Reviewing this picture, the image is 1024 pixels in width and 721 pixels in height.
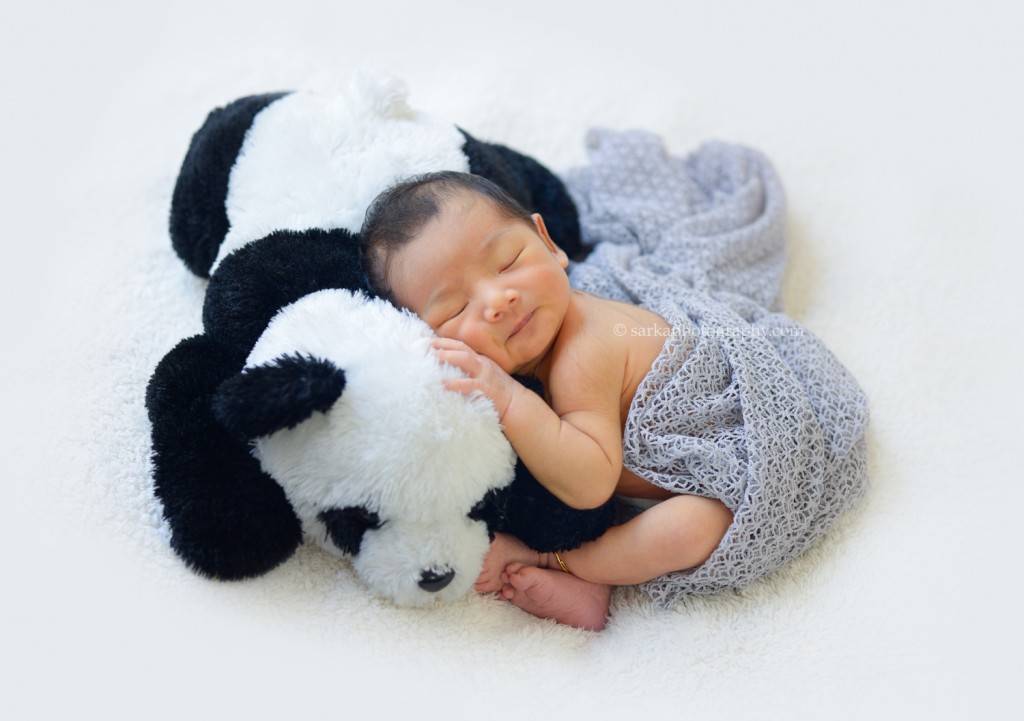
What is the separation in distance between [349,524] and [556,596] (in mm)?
347

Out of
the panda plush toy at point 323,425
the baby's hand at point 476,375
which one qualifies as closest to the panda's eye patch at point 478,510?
the panda plush toy at point 323,425

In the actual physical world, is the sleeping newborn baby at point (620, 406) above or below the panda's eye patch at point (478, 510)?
above

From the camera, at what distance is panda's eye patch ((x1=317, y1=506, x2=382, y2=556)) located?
1.12 metres

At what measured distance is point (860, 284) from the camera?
5.91ft

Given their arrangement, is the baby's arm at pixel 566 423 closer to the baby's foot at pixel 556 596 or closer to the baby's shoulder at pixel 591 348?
the baby's shoulder at pixel 591 348

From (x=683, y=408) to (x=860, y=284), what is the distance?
696mm

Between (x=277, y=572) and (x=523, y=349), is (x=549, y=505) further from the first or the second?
(x=277, y=572)

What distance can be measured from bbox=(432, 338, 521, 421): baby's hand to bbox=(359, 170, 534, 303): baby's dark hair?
0.15 m

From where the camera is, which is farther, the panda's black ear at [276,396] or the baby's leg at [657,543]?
the baby's leg at [657,543]

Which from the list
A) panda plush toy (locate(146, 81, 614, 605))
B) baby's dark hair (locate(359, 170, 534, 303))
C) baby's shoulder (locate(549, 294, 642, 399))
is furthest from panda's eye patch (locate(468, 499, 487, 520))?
baby's dark hair (locate(359, 170, 534, 303))

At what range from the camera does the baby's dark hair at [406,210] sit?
1260 millimetres

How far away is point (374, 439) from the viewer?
41.9 inches

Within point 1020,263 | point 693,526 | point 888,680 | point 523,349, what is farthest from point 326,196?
point 1020,263

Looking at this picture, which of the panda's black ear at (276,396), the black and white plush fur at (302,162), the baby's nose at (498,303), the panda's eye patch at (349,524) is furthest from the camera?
the black and white plush fur at (302,162)
